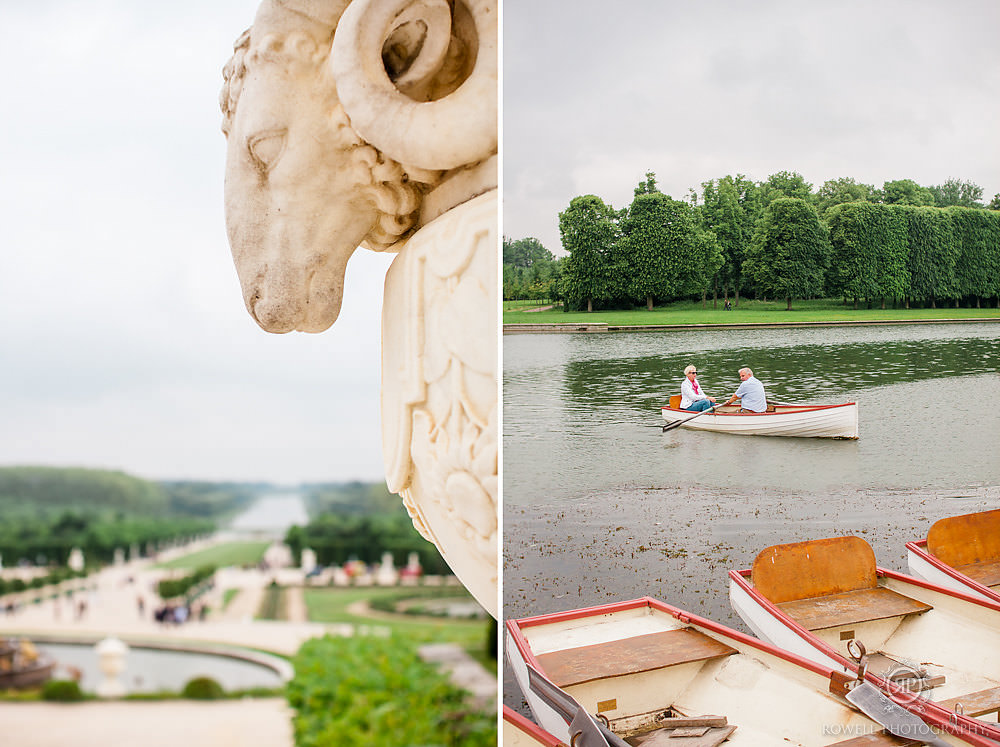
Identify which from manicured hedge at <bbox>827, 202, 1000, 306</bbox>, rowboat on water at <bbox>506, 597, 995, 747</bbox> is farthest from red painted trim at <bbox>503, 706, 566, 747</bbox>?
manicured hedge at <bbox>827, 202, 1000, 306</bbox>

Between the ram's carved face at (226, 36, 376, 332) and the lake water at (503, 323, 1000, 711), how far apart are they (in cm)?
110

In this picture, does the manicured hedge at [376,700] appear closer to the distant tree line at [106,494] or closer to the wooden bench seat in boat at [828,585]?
the distant tree line at [106,494]

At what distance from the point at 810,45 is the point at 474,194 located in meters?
1.73

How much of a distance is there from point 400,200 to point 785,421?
5.06ft

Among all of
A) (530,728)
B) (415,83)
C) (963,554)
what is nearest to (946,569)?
(963,554)

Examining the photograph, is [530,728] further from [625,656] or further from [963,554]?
[963,554]

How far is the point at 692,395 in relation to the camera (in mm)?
2100

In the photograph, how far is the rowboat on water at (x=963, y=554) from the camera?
2.24 m

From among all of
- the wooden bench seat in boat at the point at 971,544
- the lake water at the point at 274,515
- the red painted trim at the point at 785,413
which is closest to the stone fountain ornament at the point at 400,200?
the lake water at the point at 274,515

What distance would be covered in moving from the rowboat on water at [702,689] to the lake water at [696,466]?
0.10m

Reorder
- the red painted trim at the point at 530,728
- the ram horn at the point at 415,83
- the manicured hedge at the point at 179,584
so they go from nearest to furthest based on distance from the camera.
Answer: the ram horn at the point at 415,83
the manicured hedge at the point at 179,584
the red painted trim at the point at 530,728

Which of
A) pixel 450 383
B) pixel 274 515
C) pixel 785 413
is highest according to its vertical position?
pixel 450 383

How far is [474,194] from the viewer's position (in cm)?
89

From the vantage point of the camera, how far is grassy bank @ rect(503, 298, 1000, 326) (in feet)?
6.89
